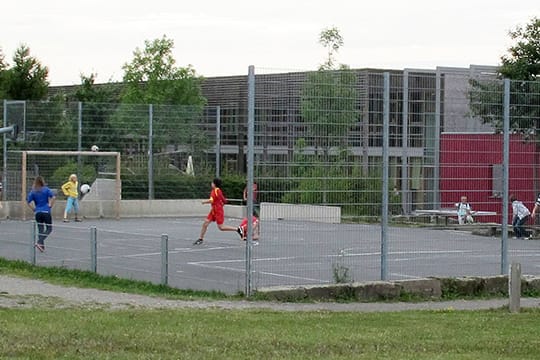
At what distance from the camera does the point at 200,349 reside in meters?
10.9

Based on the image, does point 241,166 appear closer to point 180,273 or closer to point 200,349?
point 180,273

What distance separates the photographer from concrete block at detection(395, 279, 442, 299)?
17859 mm

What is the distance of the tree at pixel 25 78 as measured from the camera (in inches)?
2163

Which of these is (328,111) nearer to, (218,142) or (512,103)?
(512,103)

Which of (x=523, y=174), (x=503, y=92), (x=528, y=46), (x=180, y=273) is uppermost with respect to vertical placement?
(x=528, y=46)

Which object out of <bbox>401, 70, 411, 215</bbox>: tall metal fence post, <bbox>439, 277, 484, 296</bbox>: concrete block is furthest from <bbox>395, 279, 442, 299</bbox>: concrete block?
<bbox>401, 70, 411, 215</bbox>: tall metal fence post

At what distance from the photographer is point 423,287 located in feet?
59.1

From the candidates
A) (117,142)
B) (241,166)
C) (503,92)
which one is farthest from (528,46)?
(503,92)

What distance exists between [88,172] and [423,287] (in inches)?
1012

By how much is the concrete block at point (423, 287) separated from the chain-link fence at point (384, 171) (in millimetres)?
430

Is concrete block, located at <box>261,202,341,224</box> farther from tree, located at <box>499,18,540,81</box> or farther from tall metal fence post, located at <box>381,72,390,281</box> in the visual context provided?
tree, located at <box>499,18,540,81</box>

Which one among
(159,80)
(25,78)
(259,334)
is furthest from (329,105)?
(25,78)

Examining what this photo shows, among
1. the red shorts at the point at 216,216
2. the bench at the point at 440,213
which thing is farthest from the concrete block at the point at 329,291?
the red shorts at the point at 216,216

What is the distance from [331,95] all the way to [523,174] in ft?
13.9
